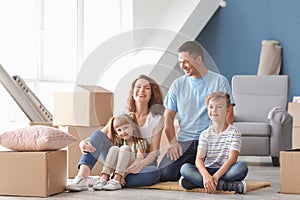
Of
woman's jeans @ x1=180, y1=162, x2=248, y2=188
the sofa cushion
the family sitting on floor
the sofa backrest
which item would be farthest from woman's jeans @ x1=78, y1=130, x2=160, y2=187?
the sofa backrest

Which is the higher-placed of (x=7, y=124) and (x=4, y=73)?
(x=4, y=73)

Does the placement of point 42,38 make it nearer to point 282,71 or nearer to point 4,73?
point 4,73

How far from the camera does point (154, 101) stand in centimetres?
362

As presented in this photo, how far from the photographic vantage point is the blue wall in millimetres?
6914

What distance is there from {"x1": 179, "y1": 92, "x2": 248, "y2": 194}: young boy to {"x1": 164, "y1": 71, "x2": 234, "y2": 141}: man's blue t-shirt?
0.11 m

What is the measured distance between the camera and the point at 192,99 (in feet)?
11.8

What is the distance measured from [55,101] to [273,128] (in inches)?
74.0

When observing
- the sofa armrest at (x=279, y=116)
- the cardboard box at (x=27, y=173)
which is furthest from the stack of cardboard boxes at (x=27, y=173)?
the sofa armrest at (x=279, y=116)

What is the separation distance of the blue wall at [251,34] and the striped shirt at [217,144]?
3.62 meters

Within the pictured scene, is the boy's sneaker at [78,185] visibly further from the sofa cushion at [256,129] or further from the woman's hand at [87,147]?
the sofa cushion at [256,129]

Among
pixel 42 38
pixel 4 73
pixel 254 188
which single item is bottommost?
pixel 254 188

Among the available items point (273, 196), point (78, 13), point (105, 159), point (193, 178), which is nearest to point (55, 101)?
point (105, 159)

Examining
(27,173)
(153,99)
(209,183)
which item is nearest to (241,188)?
(209,183)

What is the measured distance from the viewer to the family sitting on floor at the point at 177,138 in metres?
3.38
